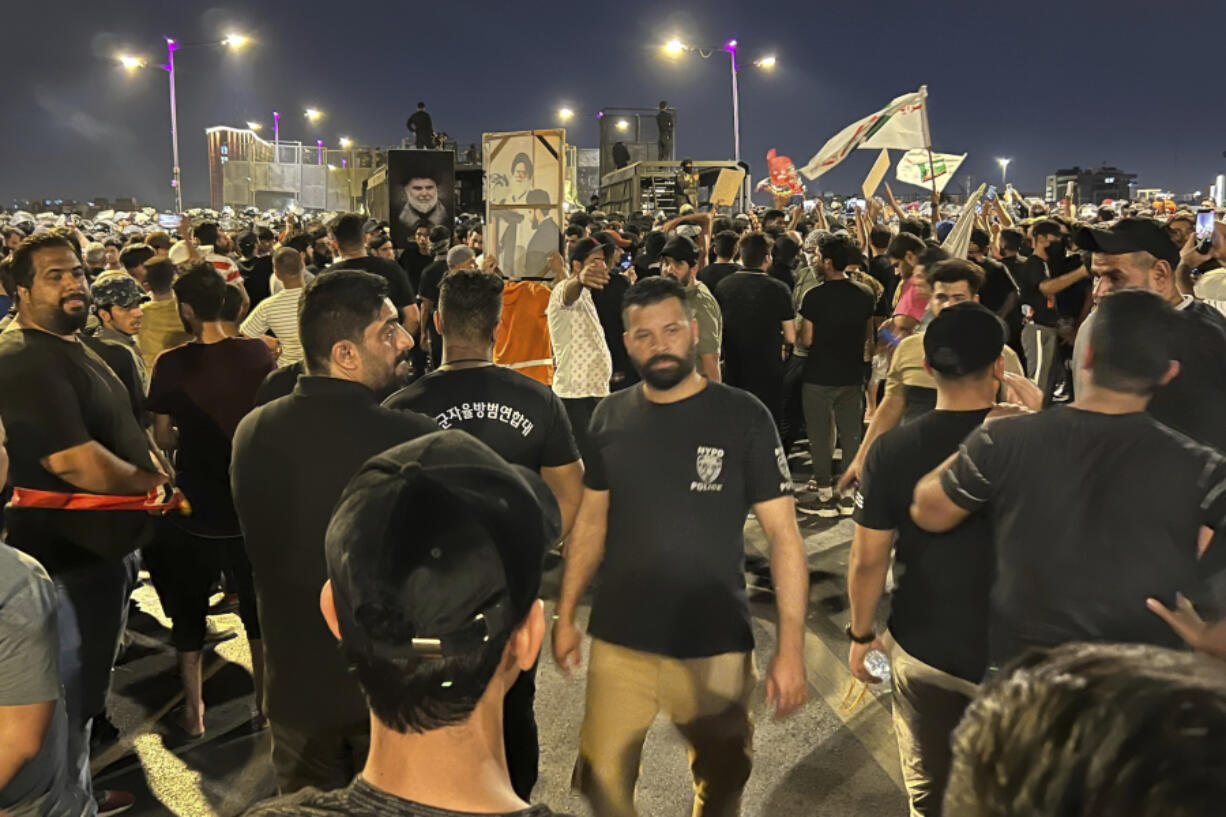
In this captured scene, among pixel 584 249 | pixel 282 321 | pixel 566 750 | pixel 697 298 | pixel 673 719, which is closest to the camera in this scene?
pixel 673 719

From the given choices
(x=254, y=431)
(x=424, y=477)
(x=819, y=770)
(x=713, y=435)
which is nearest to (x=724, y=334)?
(x=819, y=770)

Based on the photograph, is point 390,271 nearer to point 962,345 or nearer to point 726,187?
point 962,345

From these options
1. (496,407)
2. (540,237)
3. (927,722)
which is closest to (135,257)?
A: (540,237)

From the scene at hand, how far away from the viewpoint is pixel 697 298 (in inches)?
314

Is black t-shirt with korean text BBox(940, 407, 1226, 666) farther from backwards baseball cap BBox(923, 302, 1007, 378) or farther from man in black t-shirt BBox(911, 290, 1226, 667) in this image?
backwards baseball cap BBox(923, 302, 1007, 378)

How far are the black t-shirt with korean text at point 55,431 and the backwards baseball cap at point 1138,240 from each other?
4422mm

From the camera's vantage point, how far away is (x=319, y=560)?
2928mm

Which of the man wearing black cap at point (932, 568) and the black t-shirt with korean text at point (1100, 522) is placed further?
the man wearing black cap at point (932, 568)

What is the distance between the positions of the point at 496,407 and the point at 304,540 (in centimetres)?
104

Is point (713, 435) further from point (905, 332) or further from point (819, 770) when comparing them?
point (905, 332)

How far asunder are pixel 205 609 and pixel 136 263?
4.84 meters

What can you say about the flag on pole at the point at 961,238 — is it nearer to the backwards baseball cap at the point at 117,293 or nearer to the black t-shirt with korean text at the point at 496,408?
the black t-shirt with korean text at the point at 496,408

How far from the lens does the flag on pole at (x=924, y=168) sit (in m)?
13.6

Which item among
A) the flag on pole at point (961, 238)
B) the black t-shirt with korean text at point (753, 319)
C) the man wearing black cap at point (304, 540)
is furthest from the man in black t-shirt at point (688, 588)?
the flag on pole at point (961, 238)
